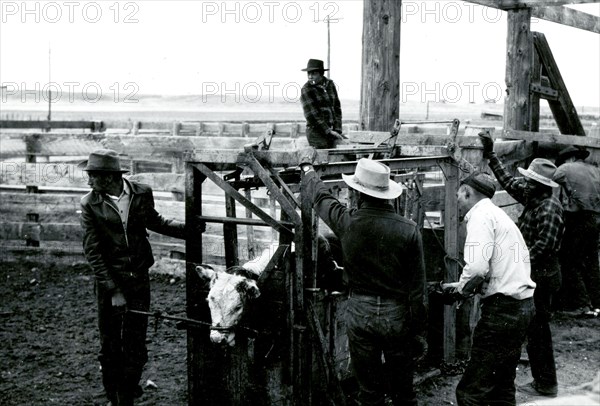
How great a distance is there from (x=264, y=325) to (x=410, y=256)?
4.40 ft

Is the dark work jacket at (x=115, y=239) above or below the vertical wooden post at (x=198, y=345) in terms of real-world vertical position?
above

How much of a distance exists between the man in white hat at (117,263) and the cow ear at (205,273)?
0.80 metres

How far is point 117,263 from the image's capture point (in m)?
5.53

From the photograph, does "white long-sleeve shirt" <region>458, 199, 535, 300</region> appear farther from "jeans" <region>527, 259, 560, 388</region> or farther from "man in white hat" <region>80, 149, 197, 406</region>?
"man in white hat" <region>80, 149, 197, 406</region>

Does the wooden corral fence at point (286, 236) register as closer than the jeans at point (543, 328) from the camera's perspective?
Yes

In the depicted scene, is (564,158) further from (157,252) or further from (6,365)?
(6,365)

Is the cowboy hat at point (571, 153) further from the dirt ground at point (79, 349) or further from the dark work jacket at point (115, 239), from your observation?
the dark work jacket at point (115, 239)

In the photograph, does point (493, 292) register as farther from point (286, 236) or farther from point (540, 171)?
point (540, 171)

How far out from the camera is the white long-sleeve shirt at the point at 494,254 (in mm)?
4770

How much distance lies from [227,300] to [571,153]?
587 cm

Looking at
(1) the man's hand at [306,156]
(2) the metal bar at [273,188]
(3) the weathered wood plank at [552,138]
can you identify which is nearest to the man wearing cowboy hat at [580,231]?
(3) the weathered wood plank at [552,138]

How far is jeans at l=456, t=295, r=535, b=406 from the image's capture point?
4.85m

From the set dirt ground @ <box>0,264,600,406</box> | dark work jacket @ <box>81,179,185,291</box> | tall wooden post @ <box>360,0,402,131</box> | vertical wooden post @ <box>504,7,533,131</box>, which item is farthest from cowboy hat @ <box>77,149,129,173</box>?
vertical wooden post @ <box>504,7,533,131</box>

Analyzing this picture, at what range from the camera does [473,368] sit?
16.1 ft
